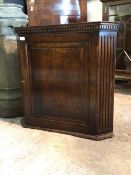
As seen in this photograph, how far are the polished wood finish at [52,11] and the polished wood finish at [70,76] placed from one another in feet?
4.19

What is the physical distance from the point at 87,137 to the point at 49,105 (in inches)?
15.2

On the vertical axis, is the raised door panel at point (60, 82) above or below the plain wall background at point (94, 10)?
below

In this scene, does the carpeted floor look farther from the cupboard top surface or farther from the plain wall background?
the plain wall background

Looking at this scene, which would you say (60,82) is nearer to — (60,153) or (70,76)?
(70,76)

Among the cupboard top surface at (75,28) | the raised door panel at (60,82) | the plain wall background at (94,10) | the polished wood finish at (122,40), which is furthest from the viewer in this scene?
the plain wall background at (94,10)

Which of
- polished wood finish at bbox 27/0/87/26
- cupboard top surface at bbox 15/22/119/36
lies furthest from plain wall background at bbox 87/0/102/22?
cupboard top surface at bbox 15/22/119/36

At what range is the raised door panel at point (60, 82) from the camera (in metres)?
1.63

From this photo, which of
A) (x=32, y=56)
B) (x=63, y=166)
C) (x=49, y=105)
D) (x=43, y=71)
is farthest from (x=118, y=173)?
(x=32, y=56)

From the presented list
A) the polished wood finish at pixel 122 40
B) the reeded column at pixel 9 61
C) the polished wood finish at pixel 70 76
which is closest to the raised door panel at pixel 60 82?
the polished wood finish at pixel 70 76

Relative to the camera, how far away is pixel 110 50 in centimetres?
160

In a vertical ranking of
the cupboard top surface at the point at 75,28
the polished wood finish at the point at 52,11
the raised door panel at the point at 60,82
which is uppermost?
the polished wood finish at the point at 52,11

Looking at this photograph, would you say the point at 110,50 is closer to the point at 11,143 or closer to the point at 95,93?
the point at 95,93

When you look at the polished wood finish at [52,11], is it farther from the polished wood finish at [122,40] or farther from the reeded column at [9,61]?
the reeded column at [9,61]

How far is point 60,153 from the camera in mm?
1514
